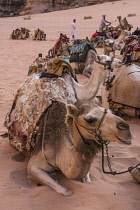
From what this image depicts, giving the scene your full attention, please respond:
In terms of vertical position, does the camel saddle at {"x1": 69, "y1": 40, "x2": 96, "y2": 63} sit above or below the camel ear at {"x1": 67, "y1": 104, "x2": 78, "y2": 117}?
below

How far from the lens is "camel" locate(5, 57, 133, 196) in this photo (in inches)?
92.1

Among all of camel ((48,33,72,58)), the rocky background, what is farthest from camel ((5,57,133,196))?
the rocky background

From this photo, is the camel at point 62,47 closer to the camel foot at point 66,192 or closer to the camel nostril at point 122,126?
the camel foot at point 66,192

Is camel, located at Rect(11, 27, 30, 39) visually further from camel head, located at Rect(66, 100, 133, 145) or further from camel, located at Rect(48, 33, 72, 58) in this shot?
camel head, located at Rect(66, 100, 133, 145)

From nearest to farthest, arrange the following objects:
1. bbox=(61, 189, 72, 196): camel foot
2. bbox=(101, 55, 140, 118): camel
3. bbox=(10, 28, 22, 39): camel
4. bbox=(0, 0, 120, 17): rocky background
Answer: bbox=(61, 189, 72, 196): camel foot → bbox=(101, 55, 140, 118): camel → bbox=(10, 28, 22, 39): camel → bbox=(0, 0, 120, 17): rocky background

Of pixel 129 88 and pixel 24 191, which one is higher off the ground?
pixel 129 88

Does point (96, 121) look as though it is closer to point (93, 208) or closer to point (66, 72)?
point (93, 208)

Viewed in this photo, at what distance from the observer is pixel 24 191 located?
3033 mm

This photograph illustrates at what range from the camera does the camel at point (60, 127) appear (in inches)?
92.1

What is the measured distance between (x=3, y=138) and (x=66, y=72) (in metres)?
1.32

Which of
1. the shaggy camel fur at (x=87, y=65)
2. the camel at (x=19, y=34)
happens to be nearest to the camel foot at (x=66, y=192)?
the shaggy camel fur at (x=87, y=65)

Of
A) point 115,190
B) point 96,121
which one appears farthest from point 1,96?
point 96,121

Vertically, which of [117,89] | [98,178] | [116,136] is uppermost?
[116,136]

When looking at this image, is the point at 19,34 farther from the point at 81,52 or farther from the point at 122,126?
the point at 122,126
